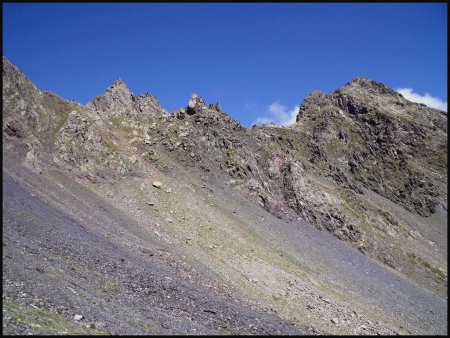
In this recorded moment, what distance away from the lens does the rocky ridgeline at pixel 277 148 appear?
56750mm

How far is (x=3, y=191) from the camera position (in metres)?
37.1

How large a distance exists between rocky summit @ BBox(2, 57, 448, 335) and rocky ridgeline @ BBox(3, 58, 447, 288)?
0.36m

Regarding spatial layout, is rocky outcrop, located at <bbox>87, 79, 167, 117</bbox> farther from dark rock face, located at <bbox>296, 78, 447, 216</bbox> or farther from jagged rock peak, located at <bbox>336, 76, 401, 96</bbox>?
jagged rock peak, located at <bbox>336, 76, 401, 96</bbox>

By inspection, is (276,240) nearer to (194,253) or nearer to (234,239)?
(234,239)

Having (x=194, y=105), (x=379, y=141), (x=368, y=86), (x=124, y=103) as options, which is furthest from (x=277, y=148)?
(x=368, y=86)

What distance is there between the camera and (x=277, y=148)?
9481 cm

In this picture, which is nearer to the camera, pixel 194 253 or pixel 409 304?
pixel 194 253

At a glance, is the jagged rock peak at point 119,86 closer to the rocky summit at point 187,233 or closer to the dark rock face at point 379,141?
the rocky summit at point 187,233

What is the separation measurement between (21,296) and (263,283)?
25351 millimetres

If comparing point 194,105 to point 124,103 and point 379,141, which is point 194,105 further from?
point 379,141

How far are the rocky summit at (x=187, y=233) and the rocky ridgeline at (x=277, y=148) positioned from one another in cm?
36

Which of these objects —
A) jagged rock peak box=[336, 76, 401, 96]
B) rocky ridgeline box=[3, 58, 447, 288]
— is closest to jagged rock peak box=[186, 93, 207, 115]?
rocky ridgeline box=[3, 58, 447, 288]

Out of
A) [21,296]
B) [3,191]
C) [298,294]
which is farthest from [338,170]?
[21,296]

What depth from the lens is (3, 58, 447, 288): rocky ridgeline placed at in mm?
56750
